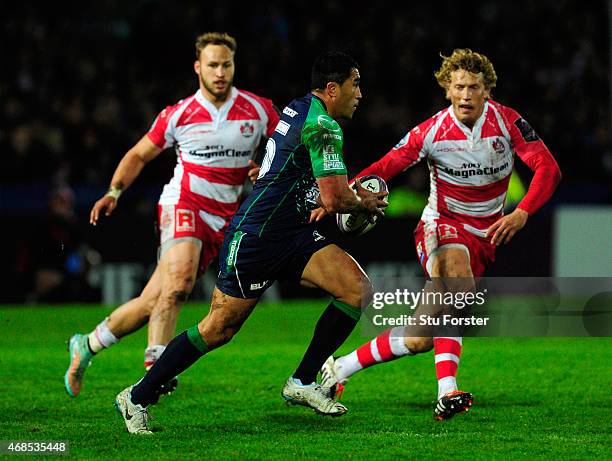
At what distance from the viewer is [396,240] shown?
50.9 ft

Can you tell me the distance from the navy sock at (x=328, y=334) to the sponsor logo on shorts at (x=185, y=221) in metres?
1.88

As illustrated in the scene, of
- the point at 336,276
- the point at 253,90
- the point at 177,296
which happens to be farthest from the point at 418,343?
the point at 253,90

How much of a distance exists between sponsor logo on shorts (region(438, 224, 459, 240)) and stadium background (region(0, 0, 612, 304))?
7120mm

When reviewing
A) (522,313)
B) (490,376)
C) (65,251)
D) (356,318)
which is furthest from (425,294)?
(65,251)

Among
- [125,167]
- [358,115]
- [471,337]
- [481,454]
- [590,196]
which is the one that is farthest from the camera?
[358,115]

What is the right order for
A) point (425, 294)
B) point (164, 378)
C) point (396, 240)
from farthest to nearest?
point (396, 240) → point (425, 294) → point (164, 378)

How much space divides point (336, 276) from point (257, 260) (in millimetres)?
473

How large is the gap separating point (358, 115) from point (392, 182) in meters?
1.43

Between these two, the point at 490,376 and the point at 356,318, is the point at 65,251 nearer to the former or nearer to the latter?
the point at 490,376

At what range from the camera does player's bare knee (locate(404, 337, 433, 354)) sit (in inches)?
313

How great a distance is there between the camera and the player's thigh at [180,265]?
857cm

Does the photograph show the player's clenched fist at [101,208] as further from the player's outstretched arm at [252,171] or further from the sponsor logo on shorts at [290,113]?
the sponsor logo on shorts at [290,113]

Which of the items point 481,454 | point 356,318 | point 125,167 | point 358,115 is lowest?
point 481,454

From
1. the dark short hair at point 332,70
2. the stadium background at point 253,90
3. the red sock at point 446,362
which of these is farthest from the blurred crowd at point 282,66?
the dark short hair at point 332,70
